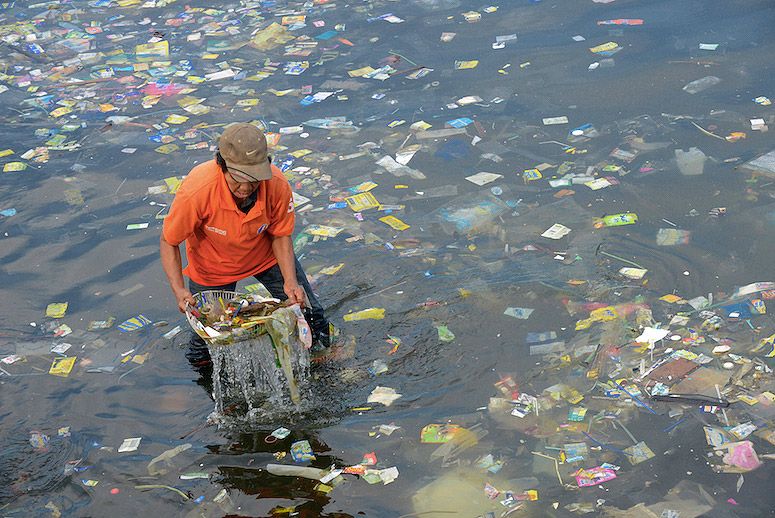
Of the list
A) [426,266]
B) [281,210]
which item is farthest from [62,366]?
[426,266]

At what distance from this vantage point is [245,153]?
3.68 metres

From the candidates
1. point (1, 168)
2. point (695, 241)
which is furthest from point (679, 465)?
point (1, 168)

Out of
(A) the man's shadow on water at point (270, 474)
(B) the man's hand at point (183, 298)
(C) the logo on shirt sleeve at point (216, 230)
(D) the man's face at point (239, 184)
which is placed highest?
(D) the man's face at point (239, 184)

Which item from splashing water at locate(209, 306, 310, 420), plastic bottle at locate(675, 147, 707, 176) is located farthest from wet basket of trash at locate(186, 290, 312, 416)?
plastic bottle at locate(675, 147, 707, 176)

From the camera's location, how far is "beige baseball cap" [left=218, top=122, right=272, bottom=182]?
3.67 m

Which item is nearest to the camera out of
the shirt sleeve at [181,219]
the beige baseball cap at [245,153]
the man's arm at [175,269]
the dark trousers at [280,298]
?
the beige baseball cap at [245,153]

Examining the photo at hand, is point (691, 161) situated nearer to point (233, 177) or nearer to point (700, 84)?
point (700, 84)

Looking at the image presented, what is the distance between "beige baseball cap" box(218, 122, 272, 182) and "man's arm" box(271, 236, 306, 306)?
56 centimetres

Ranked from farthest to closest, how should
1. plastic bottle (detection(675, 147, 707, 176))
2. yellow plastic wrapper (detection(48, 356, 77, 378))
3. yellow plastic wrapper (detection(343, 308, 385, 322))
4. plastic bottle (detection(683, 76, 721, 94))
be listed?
1. plastic bottle (detection(683, 76, 721, 94))
2. plastic bottle (detection(675, 147, 707, 176))
3. yellow plastic wrapper (detection(343, 308, 385, 322))
4. yellow plastic wrapper (detection(48, 356, 77, 378))

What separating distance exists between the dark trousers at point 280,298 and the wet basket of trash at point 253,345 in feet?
0.48

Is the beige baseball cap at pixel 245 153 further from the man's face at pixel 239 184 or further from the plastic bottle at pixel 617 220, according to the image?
the plastic bottle at pixel 617 220

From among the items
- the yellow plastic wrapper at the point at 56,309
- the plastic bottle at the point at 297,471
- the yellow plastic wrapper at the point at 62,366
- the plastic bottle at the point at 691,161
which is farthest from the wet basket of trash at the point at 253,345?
the plastic bottle at the point at 691,161

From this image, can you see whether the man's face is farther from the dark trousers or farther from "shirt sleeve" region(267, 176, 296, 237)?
the dark trousers

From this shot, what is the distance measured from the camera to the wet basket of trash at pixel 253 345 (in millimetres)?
4133
